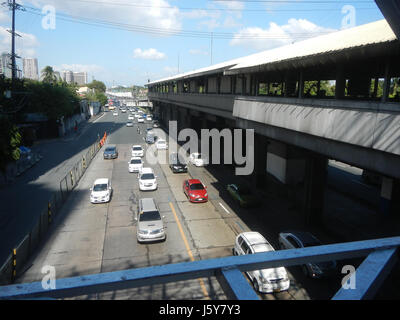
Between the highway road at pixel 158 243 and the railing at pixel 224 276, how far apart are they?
9176 millimetres

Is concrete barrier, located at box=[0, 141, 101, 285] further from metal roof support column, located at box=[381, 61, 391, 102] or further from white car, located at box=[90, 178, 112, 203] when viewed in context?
metal roof support column, located at box=[381, 61, 391, 102]

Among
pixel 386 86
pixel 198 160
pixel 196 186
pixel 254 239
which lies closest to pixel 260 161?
pixel 196 186

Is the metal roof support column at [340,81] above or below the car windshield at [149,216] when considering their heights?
above

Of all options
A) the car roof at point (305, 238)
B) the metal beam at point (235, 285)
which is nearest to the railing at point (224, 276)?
the metal beam at point (235, 285)

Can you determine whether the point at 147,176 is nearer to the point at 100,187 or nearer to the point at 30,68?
the point at 100,187

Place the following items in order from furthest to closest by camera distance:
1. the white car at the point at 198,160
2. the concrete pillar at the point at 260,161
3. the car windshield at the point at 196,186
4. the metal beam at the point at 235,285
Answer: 1. the white car at the point at 198,160
2. the concrete pillar at the point at 260,161
3. the car windshield at the point at 196,186
4. the metal beam at the point at 235,285

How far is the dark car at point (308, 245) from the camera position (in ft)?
41.8

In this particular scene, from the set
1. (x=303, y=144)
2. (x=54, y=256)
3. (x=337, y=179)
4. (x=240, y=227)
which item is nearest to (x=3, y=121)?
(x=54, y=256)

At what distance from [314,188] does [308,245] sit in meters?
5.14

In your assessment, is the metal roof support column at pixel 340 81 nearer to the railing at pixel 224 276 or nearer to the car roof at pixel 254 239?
the car roof at pixel 254 239

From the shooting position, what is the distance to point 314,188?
1819 centimetres

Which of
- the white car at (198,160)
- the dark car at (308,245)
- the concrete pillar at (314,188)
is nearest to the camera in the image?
the dark car at (308,245)

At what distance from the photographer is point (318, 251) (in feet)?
8.48

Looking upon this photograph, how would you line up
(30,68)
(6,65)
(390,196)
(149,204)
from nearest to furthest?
1. (149,204)
2. (390,196)
3. (6,65)
4. (30,68)
